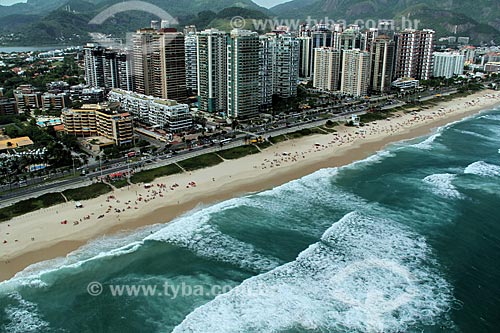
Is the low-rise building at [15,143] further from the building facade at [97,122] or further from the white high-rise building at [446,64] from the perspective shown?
the white high-rise building at [446,64]

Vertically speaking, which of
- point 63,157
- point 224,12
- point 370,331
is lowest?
point 370,331

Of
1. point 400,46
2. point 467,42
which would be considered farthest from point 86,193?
point 467,42

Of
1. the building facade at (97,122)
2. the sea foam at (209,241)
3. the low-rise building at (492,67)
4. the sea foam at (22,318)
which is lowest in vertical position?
the sea foam at (22,318)

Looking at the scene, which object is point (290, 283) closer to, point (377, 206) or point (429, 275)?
point (429, 275)

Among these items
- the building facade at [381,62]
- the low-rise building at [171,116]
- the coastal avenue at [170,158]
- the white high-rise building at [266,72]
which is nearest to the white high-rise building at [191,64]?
the white high-rise building at [266,72]

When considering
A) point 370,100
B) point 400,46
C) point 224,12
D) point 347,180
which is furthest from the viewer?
point 224,12

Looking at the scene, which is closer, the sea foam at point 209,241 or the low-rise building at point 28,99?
the sea foam at point 209,241

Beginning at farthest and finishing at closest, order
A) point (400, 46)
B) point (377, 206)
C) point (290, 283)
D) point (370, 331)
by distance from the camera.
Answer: point (400, 46)
point (377, 206)
point (290, 283)
point (370, 331)
